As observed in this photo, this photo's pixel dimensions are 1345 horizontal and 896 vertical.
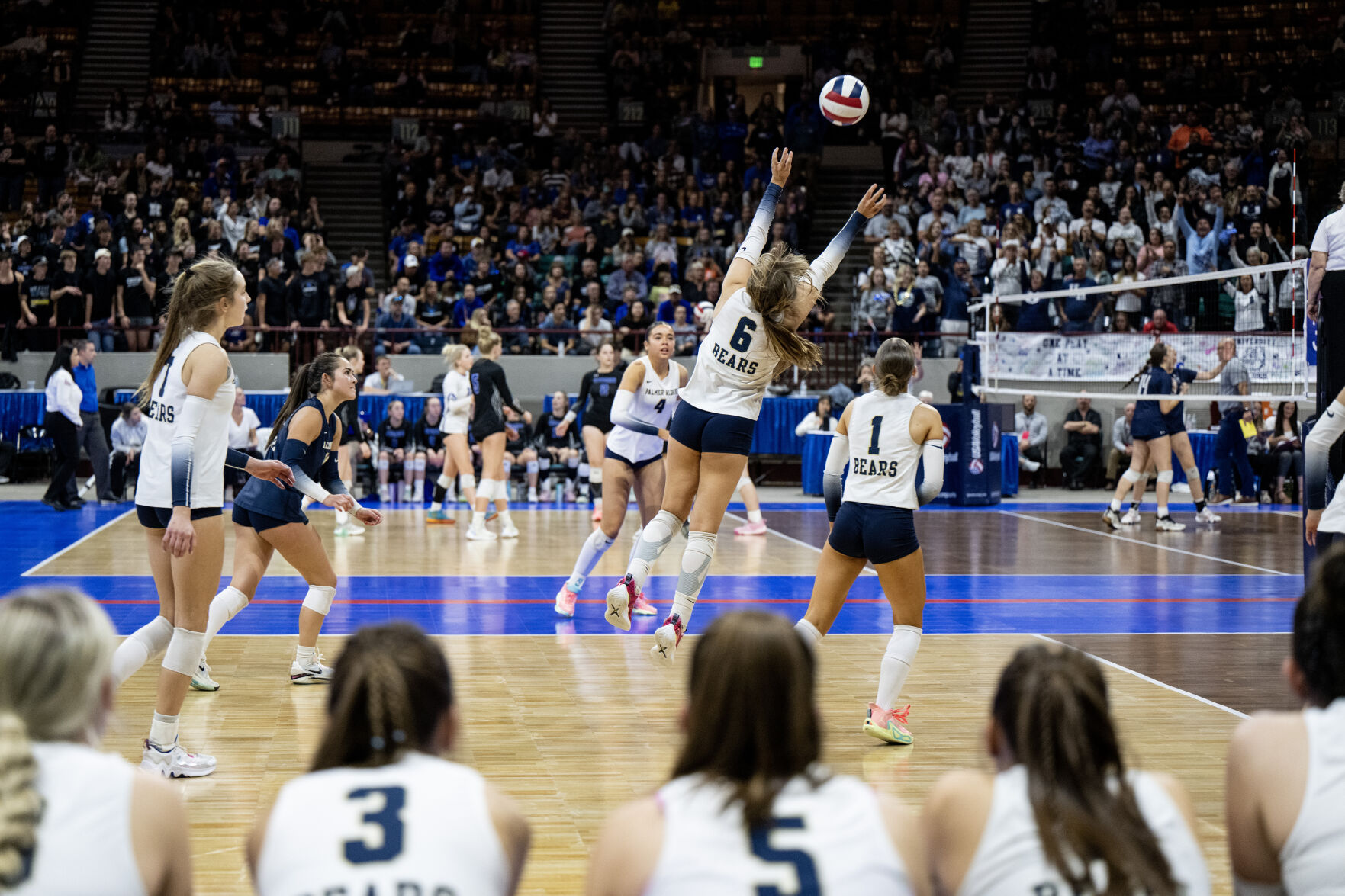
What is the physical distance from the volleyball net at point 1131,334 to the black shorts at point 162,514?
12203 mm

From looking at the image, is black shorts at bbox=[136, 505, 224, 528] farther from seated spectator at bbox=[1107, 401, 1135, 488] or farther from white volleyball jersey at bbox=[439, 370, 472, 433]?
seated spectator at bbox=[1107, 401, 1135, 488]

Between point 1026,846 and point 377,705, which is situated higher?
point 377,705

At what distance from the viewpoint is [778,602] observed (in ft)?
30.9

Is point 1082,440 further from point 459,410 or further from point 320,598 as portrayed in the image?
point 320,598

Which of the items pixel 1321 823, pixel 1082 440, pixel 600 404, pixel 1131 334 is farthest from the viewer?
pixel 1082 440

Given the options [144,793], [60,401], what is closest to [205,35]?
[60,401]

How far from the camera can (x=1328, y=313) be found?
6926 mm

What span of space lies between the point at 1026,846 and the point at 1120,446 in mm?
17748

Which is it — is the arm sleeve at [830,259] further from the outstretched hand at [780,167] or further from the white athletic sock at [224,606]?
the white athletic sock at [224,606]

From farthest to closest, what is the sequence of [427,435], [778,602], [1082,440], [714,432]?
[1082,440] → [427,435] → [778,602] → [714,432]

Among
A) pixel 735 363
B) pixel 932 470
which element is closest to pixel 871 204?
pixel 735 363

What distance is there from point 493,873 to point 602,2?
94.3 ft

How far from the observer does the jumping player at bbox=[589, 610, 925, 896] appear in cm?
209

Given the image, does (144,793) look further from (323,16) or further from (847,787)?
(323,16)
